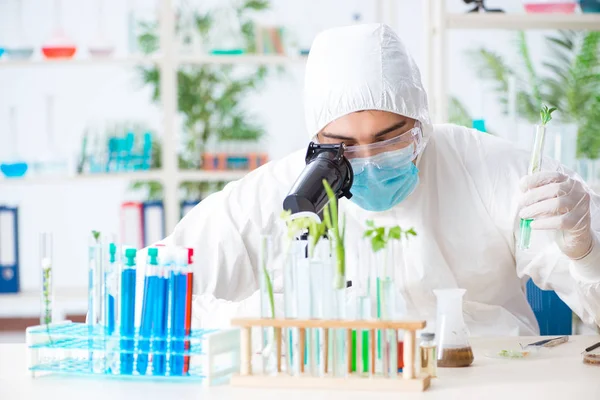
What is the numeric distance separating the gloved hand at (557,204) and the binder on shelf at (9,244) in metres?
2.62

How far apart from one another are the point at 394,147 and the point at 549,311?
59 centimetres

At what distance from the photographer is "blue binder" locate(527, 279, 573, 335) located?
2.17 m

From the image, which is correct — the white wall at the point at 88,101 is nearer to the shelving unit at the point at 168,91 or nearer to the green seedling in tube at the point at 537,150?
the shelving unit at the point at 168,91

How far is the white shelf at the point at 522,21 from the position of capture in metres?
3.09

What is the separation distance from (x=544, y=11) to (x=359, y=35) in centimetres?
136

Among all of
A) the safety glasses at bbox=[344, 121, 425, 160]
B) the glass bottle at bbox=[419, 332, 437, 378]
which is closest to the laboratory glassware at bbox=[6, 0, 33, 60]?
the safety glasses at bbox=[344, 121, 425, 160]

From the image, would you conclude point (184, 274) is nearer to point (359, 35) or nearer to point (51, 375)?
point (51, 375)

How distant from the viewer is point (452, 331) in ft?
5.16

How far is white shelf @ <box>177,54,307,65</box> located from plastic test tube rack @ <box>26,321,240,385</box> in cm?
237

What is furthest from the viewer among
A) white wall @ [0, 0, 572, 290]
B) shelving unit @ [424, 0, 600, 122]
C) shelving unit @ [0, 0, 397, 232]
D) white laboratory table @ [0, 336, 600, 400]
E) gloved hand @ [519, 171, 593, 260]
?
white wall @ [0, 0, 572, 290]

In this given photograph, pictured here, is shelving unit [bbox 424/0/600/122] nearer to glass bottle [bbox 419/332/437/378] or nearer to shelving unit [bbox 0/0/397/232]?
shelving unit [bbox 0/0/397/232]

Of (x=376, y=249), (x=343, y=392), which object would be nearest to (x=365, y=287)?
(x=376, y=249)

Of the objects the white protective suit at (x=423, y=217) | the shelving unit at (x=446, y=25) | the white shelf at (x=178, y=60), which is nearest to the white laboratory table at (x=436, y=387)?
the white protective suit at (x=423, y=217)

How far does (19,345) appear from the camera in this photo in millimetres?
1807
